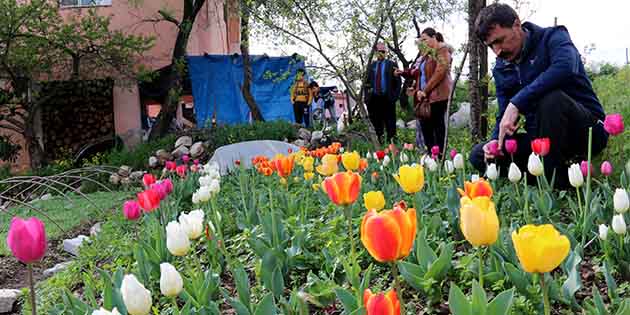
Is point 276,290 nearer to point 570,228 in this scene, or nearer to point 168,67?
point 570,228

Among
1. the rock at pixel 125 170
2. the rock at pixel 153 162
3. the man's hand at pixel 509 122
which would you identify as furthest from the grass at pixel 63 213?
the man's hand at pixel 509 122

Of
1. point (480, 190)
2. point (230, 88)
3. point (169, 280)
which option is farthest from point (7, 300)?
point (230, 88)

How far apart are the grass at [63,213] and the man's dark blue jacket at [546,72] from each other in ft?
10.2

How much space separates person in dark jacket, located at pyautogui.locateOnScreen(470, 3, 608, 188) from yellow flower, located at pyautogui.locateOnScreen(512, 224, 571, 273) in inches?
68.4

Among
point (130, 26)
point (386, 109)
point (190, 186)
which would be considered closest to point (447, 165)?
point (190, 186)

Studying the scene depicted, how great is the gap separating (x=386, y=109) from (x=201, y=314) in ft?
17.3

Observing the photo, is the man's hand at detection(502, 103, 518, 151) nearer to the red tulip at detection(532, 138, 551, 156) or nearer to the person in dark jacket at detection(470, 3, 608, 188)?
the person in dark jacket at detection(470, 3, 608, 188)

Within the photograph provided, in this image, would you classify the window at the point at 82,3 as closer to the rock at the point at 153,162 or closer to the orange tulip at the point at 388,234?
the rock at the point at 153,162

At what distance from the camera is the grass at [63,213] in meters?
4.82

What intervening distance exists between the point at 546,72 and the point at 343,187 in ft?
5.30

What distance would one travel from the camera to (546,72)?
255 centimetres

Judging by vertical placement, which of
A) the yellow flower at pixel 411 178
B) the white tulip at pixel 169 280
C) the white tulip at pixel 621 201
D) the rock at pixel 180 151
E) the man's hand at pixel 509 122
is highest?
the man's hand at pixel 509 122

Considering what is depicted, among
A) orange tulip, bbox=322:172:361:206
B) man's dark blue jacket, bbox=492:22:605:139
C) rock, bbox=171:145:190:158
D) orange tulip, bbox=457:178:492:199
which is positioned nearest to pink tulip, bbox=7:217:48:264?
orange tulip, bbox=322:172:361:206

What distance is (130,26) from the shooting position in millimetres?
11656
